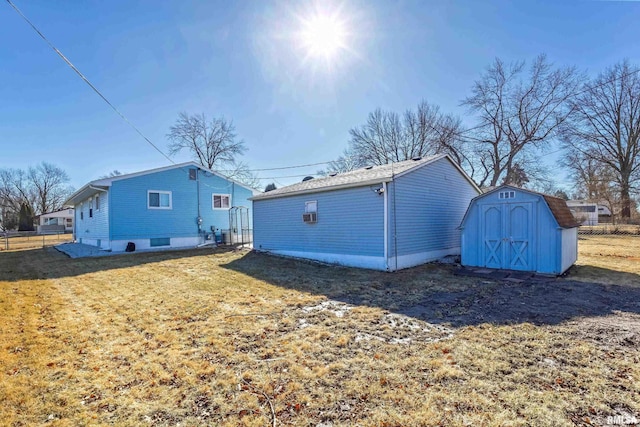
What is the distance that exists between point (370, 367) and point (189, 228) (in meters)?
15.6

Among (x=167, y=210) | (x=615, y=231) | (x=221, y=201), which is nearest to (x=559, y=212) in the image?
(x=221, y=201)

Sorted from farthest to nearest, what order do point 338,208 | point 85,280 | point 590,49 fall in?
point 590,49 → point 338,208 → point 85,280

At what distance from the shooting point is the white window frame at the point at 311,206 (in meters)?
11.5

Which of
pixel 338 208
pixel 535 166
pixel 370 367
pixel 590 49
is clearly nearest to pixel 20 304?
pixel 370 367

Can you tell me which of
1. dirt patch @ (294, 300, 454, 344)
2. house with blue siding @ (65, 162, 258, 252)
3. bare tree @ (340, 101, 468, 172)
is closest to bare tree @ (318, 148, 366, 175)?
bare tree @ (340, 101, 468, 172)

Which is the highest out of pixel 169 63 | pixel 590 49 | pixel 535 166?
pixel 590 49

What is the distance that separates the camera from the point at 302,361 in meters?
3.53

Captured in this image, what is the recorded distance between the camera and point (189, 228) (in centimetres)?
1705

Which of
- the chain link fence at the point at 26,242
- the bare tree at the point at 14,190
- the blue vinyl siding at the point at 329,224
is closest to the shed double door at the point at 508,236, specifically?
the blue vinyl siding at the point at 329,224

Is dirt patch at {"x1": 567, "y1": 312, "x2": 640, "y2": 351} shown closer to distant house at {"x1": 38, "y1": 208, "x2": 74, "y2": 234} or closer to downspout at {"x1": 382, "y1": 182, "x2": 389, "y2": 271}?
downspout at {"x1": 382, "y1": 182, "x2": 389, "y2": 271}

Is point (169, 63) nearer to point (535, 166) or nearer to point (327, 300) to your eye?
point (327, 300)

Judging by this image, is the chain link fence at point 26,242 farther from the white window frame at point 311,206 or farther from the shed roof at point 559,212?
the shed roof at point 559,212

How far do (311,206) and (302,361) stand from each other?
27.3 ft

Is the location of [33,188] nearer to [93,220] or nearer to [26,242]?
[26,242]
